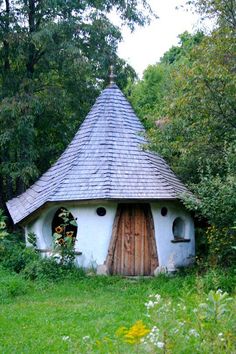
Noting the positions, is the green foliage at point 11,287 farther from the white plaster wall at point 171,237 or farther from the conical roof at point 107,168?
the white plaster wall at point 171,237

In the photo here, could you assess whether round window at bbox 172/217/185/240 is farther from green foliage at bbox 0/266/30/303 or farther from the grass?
green foliage at bbox 0/266/30/303

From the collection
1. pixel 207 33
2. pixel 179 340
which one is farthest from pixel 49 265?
pixel 179 340

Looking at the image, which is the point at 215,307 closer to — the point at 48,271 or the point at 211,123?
the point at 48,271

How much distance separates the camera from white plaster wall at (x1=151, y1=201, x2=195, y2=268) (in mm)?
10789

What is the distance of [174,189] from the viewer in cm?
1077

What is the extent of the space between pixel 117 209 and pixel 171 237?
4.95 ft

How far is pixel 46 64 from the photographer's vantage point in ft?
51.0

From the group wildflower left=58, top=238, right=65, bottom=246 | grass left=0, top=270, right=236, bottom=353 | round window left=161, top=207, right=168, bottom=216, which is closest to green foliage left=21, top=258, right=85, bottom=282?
grass left=0, top=270, right=236, bottom=353

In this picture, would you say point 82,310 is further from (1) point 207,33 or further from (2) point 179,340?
(1) point 207,33

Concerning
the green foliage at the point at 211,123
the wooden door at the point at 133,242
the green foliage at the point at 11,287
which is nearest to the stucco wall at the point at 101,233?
the wooden door at the point at 133,242

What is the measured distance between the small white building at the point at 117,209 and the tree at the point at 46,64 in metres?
2.90

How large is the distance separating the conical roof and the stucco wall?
0.44 m

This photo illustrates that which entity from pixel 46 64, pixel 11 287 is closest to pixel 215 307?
pixel 11 287

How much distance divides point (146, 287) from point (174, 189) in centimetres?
260
